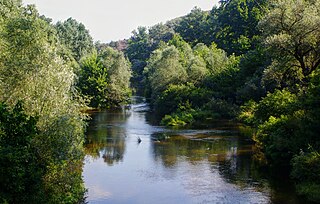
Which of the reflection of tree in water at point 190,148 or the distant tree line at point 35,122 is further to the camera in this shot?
the reflection of tree in water at point 190,148

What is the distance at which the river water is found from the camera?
1095 inches

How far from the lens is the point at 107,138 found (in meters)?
47.3

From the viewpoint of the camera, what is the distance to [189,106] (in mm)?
66688

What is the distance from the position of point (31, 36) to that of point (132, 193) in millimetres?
12718

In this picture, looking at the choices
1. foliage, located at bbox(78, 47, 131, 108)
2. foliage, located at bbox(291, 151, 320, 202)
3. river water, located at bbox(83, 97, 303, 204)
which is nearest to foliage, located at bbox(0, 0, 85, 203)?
river water, located at bbox(83, 97, 303, 204)

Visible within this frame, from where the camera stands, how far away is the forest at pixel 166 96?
2124 centimetres

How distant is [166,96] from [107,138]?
2467 centimetres

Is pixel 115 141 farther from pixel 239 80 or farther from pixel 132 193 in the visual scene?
pixel 239 80

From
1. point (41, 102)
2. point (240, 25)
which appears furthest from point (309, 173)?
point (240, 25)

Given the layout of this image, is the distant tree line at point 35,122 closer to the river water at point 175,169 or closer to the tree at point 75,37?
the river water at point 175,169

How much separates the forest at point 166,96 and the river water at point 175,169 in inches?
81.2

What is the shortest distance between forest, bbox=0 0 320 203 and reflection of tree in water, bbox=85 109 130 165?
5071 millimetres

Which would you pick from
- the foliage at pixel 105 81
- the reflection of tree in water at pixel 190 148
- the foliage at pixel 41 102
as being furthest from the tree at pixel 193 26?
the foliage at pixel 41 102

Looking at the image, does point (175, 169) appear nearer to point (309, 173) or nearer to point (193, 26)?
point (309, 173)
